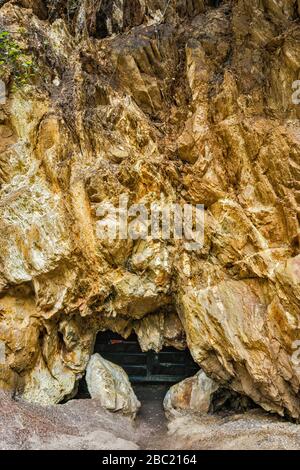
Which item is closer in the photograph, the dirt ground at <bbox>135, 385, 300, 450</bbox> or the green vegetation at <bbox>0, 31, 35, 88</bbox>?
the dirt ground at <bbox>135, 385, 300, 450</bbox>

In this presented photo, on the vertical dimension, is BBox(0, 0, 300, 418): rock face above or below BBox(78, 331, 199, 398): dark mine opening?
above

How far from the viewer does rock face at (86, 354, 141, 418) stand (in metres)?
10.3

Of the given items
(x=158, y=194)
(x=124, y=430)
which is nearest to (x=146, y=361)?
(x=124, y=430)

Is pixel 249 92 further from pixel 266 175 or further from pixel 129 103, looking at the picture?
pixel 129 103

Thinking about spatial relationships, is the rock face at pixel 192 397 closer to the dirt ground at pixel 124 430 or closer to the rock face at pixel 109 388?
the dirt ground at pixel 124 430

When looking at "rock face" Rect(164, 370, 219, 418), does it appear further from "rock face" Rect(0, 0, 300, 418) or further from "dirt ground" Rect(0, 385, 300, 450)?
"rock face" Rect(0, 0, 300, 418)

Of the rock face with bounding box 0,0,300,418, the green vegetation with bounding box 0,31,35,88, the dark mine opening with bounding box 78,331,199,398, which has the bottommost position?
the dark mine opening with bounding box 78,331,199,398

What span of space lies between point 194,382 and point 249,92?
9.26m

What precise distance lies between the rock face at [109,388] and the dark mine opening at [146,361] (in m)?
2.19

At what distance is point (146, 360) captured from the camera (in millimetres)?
13562

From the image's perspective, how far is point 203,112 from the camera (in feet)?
37.8

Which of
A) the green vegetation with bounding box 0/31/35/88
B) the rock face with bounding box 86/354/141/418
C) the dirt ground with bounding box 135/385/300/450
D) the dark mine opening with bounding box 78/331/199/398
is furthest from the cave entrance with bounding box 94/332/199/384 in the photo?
the green vegetation with bounding box 0/31/35/88

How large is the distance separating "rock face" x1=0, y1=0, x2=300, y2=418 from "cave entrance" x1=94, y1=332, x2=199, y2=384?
6.55 ft
